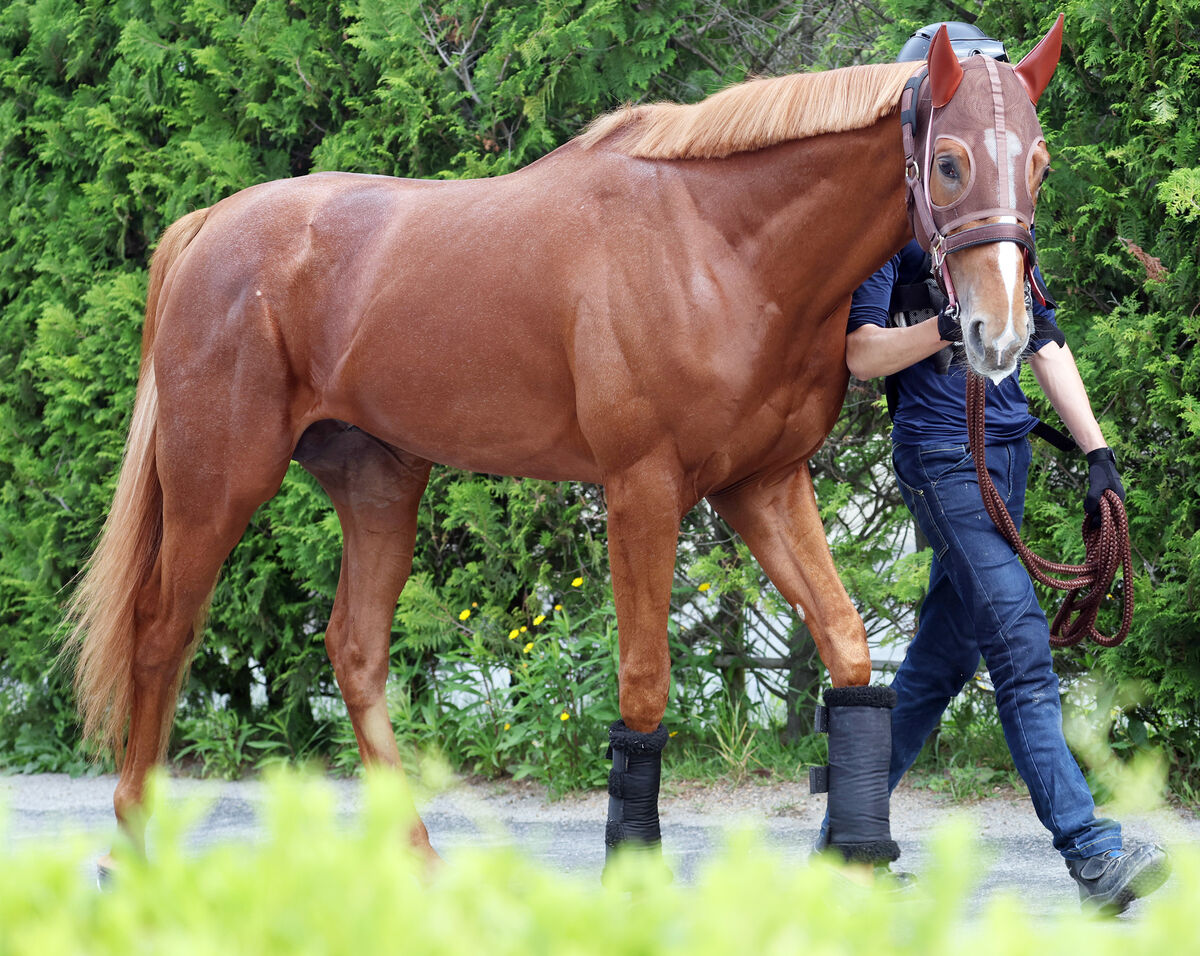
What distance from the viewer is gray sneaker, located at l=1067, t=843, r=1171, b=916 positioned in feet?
8.73

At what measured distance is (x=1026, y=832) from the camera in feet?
13.4

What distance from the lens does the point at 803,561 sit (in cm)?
299

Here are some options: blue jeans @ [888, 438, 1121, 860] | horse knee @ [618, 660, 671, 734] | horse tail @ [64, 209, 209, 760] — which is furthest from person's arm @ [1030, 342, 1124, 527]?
horse tail @ [64, 209, 209, 760]

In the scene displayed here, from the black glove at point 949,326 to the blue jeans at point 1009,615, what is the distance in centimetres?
47

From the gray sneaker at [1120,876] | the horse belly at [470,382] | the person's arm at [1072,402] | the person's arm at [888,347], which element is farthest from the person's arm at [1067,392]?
the horse belly at [470,382]

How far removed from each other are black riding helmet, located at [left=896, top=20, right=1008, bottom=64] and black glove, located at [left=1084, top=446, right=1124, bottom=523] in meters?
0.98

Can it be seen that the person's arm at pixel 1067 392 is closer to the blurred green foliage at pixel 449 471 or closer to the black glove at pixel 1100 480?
the black glove at pixel 1100 480

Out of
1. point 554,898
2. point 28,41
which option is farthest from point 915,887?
point 28,41

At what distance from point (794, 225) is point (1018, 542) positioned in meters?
0.94

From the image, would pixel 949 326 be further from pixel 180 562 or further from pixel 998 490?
pixel 180 562

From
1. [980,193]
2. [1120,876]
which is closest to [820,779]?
[1120,876]

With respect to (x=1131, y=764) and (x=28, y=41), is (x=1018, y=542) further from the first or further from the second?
(x=28, y=41)

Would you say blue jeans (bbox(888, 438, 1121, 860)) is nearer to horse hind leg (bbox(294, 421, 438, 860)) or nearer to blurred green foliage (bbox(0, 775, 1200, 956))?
horse hind leg (bbox(294, 421, 438, 860))

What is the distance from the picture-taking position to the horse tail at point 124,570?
371 centimetres
